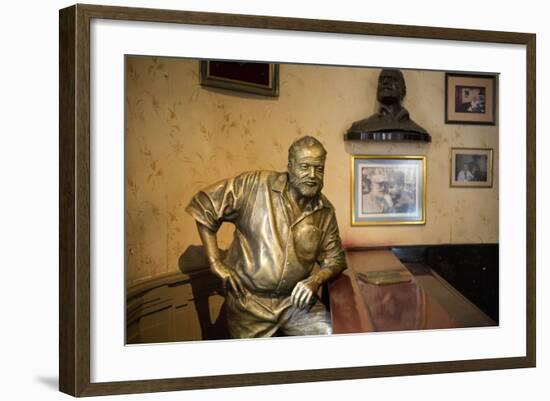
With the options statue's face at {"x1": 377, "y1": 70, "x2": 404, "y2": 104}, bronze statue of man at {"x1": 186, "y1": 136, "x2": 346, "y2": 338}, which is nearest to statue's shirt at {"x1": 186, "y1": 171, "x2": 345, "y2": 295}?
bronze statue of man at {"x1": 186, "y1": 136, "x2": 346, "y2": 338}

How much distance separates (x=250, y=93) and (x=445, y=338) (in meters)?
1.04

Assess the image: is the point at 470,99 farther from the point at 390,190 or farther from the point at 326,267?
the point at 326,267

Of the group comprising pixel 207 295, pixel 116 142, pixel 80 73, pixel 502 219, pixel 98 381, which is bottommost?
pixel 98 381

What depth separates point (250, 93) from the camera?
3055mm

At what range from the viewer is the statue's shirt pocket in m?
3.11

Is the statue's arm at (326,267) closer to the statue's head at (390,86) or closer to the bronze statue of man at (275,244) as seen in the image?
the bronze statue of man at (275,244)

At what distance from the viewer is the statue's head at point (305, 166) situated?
310 cm

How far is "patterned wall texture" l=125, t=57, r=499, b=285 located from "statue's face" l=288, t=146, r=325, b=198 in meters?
0.04

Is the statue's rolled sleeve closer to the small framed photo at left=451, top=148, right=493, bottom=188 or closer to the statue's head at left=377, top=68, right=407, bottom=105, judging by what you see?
the statue's head at left=377, top=68, right=407, bottom=105

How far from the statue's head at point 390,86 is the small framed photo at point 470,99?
173 mm

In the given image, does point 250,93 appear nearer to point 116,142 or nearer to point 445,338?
point 116,142

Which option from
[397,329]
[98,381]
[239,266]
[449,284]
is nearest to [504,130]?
[449,284]

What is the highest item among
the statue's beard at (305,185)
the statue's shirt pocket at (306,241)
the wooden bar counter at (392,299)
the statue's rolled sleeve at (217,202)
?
the statue's beard at (305,185)

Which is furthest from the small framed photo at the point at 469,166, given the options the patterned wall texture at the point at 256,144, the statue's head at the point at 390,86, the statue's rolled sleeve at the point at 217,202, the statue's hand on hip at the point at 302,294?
the statue's rolled sleeve at the point at 217,202
